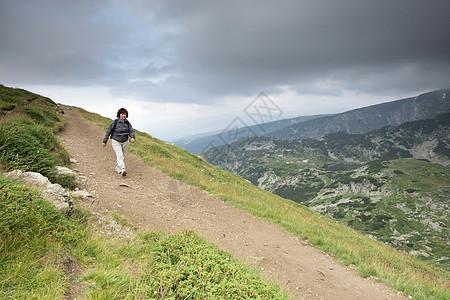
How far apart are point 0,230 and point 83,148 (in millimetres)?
15412

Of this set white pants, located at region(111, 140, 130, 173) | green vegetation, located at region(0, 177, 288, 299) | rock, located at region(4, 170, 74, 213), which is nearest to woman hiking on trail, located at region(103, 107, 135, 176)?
white pants, located at region(111, 140, 130, 173)

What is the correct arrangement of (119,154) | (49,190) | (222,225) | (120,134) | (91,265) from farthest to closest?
1. (120,134)
2. (119,154)
3. (222,225)
4. (49,190)
5. (91,265)

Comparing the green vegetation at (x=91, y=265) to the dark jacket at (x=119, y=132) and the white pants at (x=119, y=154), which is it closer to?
the white pants at (x=119, y=154)

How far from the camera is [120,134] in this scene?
44.2 ft

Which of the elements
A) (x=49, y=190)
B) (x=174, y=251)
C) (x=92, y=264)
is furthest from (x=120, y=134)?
(x=174, y=251)

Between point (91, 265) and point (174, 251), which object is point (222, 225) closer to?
point (174, 251)

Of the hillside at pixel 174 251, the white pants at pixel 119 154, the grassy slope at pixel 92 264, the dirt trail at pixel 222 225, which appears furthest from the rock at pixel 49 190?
the white pants at pixel 119 154

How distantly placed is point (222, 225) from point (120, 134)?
28.7ft

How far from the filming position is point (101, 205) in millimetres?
8359

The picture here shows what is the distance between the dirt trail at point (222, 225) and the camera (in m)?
6.70

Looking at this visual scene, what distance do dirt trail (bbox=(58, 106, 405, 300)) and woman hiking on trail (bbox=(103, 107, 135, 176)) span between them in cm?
117

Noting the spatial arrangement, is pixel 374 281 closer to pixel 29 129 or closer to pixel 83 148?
pixel 29 129

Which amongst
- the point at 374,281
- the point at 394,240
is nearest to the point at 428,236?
the point at 394,240

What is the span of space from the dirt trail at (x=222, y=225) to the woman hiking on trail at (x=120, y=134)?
3.85 feet
